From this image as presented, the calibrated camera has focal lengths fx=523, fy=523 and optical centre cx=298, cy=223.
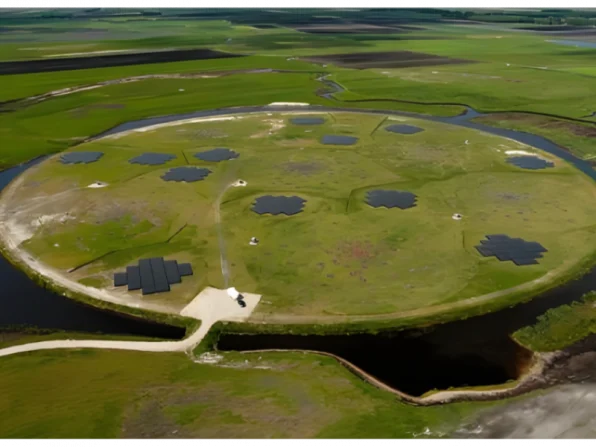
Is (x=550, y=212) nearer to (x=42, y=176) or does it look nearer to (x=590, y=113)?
(x=590, y=113)

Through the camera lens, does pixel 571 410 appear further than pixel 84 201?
No

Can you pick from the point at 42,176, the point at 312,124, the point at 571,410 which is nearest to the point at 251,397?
the point at 571,410

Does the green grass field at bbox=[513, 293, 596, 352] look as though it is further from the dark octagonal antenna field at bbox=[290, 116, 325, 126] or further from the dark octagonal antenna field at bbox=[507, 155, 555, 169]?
the dark octagonal antenna field at bbox=[290, 116, 325, 126]

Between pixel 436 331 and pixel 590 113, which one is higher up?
pixel 590 113

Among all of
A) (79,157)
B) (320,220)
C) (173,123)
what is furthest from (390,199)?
(173,123)

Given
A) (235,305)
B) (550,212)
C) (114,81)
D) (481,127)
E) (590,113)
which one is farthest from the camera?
(114,81)

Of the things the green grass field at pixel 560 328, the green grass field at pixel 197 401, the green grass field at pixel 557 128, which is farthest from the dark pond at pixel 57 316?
the green grass field at pixel 557 128

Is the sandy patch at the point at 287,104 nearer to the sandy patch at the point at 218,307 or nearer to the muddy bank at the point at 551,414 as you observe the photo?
the sandy patch at the point at 218,307

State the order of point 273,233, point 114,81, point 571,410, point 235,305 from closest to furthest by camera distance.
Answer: point 571,410
point 235,305
point 273,233
point 114,81
